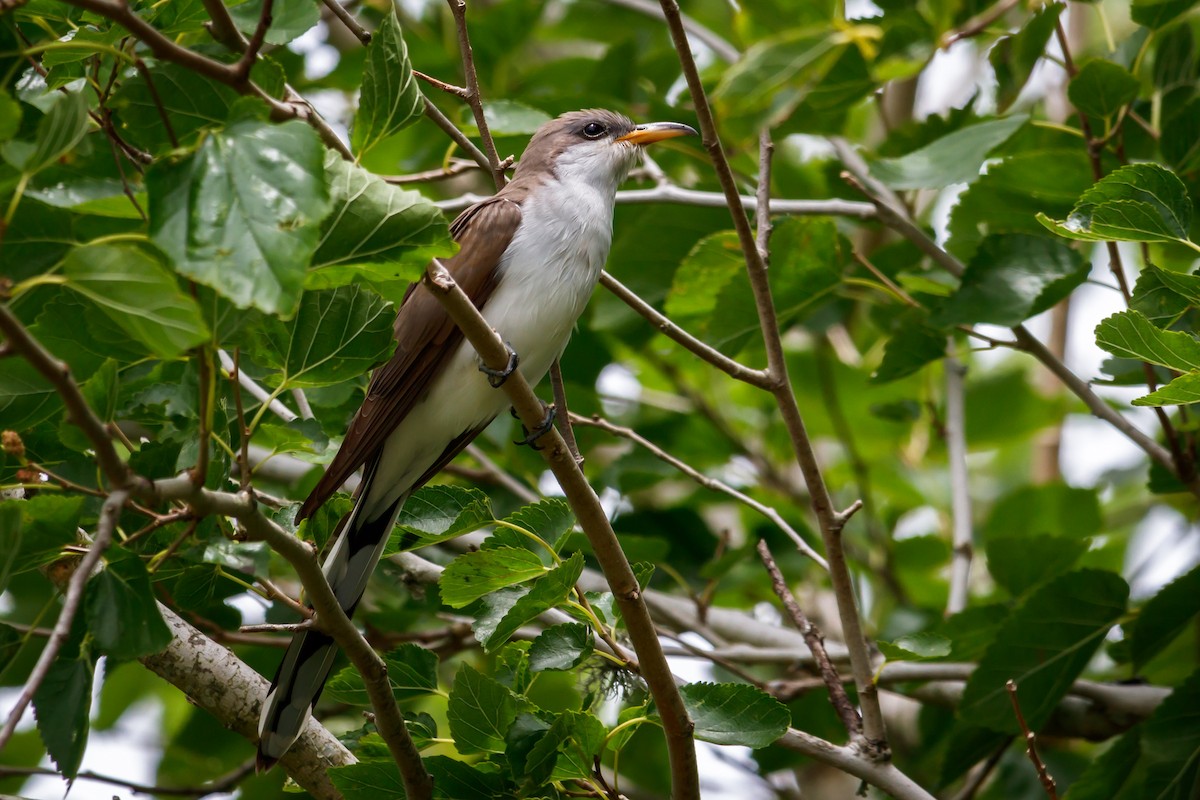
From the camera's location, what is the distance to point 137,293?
6.71 feet

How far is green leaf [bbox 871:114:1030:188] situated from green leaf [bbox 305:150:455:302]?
2315 millimetres

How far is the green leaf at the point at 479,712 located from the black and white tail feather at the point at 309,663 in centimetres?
52

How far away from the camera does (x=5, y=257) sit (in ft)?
7.16

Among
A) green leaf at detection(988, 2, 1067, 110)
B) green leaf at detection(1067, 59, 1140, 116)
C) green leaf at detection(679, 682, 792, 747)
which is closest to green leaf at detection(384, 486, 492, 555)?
green leaf at detection(679, 682, 792, 747)

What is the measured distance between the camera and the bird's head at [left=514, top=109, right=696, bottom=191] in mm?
4730

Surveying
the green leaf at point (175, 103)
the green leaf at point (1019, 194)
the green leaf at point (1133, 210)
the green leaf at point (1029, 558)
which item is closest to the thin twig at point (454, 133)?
the green leaf at point (175, 103)

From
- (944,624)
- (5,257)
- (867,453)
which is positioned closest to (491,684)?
(5,257)

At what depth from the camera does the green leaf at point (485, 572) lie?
9.60 ft

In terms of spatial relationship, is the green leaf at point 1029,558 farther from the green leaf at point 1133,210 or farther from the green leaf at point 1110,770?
the green leaf at point 1133,210

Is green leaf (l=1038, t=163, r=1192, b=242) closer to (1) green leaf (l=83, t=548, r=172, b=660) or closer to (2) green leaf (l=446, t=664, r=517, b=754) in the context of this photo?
(2) green leaf (l=446, t=664, r=517, b=754)

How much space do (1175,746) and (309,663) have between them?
8.84ft

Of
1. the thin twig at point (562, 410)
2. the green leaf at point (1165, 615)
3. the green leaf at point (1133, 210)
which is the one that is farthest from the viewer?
the green leaf at point (1165, 615)

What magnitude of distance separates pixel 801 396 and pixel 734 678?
2540 mm

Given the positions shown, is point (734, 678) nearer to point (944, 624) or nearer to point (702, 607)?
point (702, 607)
